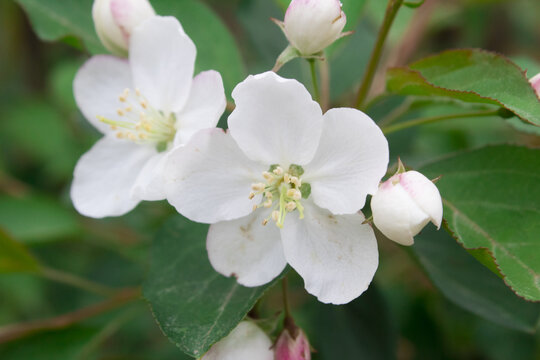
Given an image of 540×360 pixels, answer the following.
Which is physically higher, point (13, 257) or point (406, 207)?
point (406, 207)

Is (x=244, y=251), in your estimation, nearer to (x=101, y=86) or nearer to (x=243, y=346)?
(x=243, y=346)

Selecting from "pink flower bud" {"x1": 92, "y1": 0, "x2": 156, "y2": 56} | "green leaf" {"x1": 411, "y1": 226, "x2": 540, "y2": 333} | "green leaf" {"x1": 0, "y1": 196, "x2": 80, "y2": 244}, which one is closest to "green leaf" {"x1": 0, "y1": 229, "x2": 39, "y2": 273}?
"green leaf" {"x1": 0, "y1": 196, "x2": 80, "y2": 244}

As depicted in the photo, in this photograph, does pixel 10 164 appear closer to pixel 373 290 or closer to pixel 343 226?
pixel 373 290

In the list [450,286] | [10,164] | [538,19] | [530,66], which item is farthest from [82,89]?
[538,19]

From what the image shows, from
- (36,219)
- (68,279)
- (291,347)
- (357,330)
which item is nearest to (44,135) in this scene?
(36,219)

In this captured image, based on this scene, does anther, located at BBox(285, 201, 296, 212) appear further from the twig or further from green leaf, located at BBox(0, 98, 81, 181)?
green leaf, located at BBox(0, 98, 81, 181)

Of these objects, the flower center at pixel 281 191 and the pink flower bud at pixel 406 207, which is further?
the flower center at pixel 281 191

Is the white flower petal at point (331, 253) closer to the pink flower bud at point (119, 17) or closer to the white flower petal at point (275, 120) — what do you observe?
the white flower petal at point (275, 120)

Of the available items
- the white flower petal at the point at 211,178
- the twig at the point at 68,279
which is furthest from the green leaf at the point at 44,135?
the white flower petal at the point at 211,178
